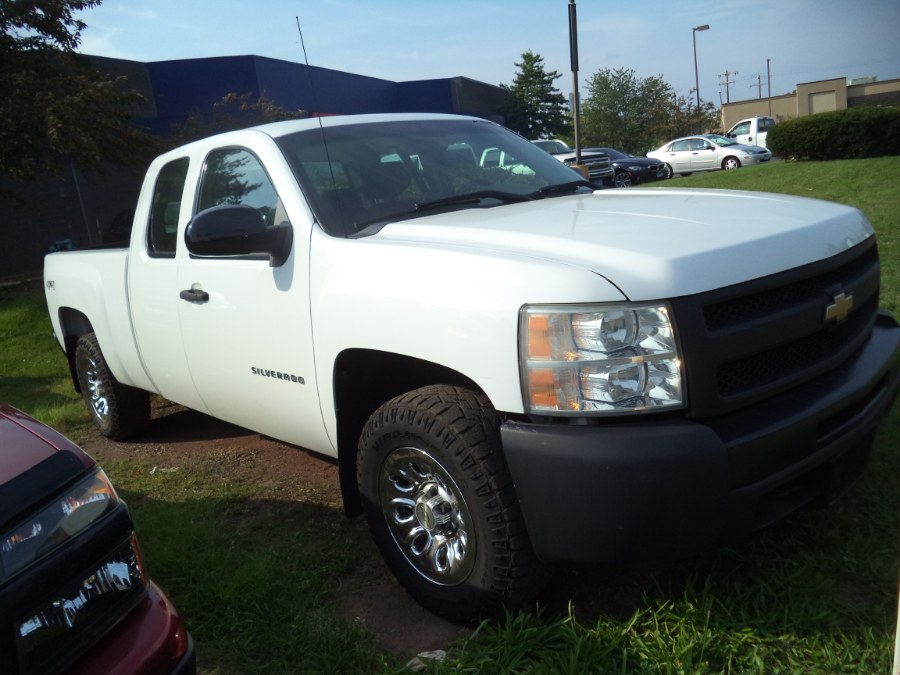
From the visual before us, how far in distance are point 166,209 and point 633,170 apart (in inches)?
869

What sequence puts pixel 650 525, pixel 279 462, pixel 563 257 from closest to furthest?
pixel 650 525, pixel 563 257, pixel 279 462

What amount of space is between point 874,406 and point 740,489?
2.76 ft

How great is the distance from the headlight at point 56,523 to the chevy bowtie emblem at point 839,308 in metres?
2.20

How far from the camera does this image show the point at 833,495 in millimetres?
2553

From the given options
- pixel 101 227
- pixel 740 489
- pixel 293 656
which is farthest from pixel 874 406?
pixel 101 227

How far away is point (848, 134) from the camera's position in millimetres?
16203

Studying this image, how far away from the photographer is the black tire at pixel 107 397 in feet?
16.6

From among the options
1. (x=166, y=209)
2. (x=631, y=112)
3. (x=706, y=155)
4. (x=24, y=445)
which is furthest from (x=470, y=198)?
(x=631, y=112)

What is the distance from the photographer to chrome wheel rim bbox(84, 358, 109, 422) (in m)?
5.18

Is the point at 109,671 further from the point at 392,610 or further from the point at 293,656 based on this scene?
the point at 392,610

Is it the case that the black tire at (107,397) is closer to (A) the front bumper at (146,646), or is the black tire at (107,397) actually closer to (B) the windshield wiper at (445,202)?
(B) the windshield wiper at (445,202)

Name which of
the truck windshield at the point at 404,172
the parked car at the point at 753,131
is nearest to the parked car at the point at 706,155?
the parked car at the point at 753,131

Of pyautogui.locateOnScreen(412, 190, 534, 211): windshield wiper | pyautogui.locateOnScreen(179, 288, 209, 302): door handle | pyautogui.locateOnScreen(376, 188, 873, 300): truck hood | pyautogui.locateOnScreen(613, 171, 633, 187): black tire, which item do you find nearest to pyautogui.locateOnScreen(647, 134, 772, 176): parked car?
pyautogui.locateOnScreen(613, 171, 633, 187): black tire

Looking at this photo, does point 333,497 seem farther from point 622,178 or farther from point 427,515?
point 622,178
